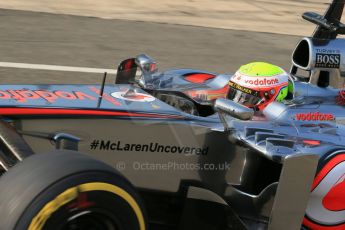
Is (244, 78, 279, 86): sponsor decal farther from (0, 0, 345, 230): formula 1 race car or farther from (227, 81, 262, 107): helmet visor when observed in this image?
(0, 0, 345, 230): formula 1 race car

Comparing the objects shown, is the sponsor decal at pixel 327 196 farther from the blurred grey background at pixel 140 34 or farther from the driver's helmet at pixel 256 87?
the blurred grey background at pixel 140 34

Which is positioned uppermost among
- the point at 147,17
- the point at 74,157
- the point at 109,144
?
the point at 74,157

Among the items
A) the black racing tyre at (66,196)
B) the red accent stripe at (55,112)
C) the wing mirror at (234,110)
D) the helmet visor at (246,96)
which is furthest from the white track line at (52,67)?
the black racing tyre at (66,196)

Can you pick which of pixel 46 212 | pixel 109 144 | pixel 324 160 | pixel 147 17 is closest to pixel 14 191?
pixel 46 212

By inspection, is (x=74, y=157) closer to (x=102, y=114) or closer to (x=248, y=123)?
(x=102, y=114)

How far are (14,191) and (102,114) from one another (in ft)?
3.80

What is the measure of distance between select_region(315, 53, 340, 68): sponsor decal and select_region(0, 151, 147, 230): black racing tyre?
3.20 meters

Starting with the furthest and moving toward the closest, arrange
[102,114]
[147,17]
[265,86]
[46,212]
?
1. [147,17]
2. [265,86]
3. [102,114]
4. [46,212]

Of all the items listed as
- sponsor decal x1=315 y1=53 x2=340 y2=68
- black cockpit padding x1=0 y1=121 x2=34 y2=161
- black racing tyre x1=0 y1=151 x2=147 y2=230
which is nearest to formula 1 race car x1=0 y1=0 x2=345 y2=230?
black cockpit padding x1=0 y1=121 x2=34 y2=161

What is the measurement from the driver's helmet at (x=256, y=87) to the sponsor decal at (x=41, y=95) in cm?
111

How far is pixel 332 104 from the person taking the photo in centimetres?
561

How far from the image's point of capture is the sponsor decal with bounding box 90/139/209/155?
158 inches

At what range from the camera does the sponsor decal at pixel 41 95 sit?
13.7ft

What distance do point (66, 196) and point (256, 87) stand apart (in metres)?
2.19
